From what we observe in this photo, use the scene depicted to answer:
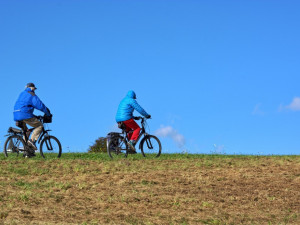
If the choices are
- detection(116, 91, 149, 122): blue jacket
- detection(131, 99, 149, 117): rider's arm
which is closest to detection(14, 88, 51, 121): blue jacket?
detection(116, 91, 149, 122): blue jacket

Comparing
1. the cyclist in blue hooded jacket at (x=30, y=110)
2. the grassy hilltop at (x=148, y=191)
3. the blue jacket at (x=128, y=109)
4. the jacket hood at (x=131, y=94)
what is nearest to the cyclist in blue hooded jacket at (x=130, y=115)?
the blue jacket at (x=128, y=109)

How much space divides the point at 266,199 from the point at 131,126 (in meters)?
6.20

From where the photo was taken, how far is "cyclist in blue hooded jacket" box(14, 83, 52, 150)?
648 inches

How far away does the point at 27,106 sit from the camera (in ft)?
54.2

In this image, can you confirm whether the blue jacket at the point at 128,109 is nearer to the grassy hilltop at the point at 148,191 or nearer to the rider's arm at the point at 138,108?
the rider's arm at the point at 138,108

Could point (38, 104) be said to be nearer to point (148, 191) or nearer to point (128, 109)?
point (128, 109)

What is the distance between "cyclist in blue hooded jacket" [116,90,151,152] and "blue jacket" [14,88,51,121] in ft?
8.76

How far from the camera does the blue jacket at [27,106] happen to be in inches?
647

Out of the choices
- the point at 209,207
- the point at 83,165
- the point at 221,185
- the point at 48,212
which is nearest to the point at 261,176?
the point at 221,185

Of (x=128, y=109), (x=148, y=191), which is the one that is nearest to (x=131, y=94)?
(x=128, y=109)

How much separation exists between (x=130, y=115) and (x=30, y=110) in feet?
11.6

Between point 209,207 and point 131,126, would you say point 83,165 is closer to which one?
point 131,126

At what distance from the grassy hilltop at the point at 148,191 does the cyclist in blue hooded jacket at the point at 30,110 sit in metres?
1.11

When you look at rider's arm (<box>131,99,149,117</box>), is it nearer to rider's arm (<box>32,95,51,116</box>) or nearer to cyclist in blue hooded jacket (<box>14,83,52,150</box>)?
cyclist in blue hooded jacket (<box>14,83,52,150</box>)
